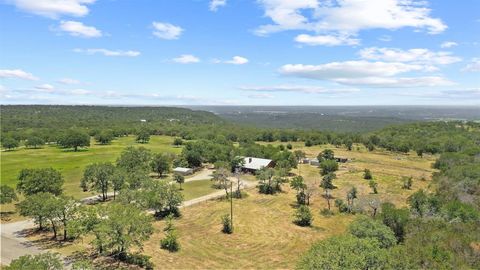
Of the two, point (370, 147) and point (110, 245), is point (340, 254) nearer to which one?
point (110, 245)

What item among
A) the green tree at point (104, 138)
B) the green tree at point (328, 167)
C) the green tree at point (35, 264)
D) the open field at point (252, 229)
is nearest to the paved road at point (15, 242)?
the open field at point (252, 229)

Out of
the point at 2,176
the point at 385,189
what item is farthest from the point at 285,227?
the point at 2,176

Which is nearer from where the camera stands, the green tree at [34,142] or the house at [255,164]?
the house at [255,164]

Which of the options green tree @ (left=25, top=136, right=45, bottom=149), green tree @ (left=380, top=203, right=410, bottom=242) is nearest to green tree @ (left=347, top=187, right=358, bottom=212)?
green tree @ (left=380, top=203, right=410, bottom=242)

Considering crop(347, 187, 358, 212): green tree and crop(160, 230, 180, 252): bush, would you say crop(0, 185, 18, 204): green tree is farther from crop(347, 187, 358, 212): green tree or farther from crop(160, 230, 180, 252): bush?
crop(347, 187, 358, 212): green tree

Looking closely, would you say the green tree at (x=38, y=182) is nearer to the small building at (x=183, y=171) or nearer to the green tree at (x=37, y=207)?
the green tree at (x=37, y=207)

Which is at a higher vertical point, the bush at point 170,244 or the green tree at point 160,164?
the green tree at point 160,164
